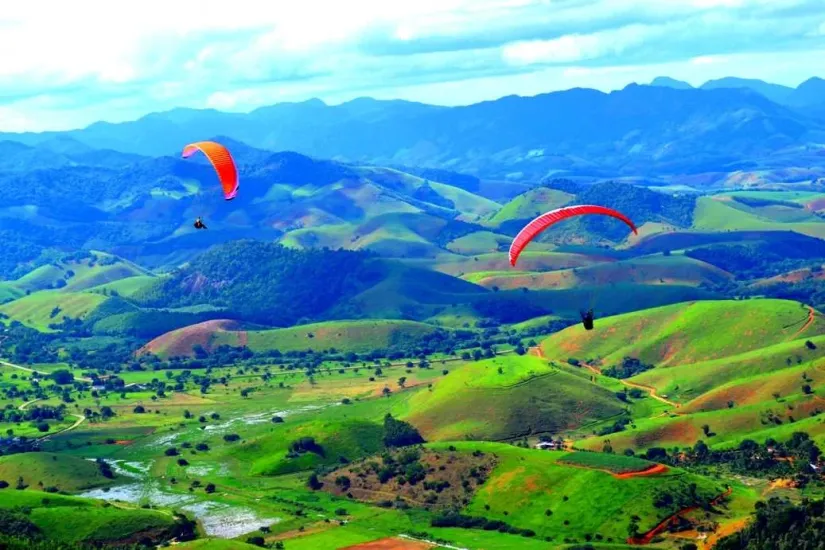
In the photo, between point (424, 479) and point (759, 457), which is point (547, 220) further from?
point (759, 457)

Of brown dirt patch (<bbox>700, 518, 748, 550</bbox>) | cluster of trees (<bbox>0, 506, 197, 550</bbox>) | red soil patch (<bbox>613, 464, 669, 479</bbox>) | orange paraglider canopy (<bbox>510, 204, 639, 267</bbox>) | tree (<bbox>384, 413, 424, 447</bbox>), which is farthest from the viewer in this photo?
tree (<bbox>384, 413, 424, 447</bbox>)

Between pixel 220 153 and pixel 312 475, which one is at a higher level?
pixel 220 153

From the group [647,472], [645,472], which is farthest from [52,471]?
[647,472]

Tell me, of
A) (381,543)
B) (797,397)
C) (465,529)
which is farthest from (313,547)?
(797,397)

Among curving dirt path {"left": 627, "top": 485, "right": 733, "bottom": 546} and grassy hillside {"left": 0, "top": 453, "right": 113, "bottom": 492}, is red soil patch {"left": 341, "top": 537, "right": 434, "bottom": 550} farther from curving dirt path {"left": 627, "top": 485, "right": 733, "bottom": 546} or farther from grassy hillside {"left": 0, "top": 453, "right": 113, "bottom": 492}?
grassy hillside {"left": 0, "top": 453, "right": 113, "bottom": 492}

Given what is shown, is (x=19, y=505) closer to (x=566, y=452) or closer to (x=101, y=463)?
(x=101, y=463)

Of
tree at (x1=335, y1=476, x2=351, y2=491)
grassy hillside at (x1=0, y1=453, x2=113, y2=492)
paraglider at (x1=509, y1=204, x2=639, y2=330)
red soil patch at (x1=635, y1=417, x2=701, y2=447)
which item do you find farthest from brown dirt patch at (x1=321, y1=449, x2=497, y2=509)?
paraglider at (x1=509, y1=204, x2=639, y2=330)
